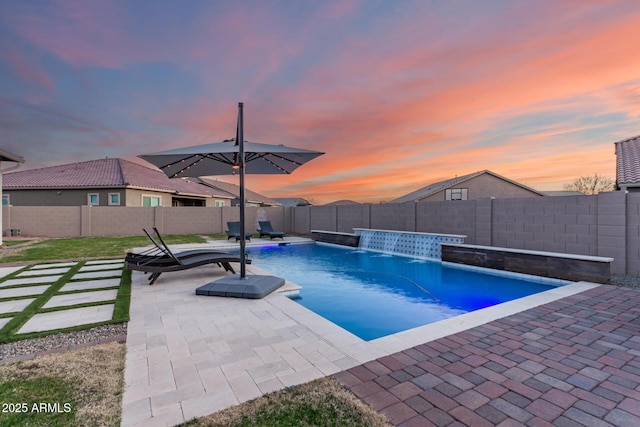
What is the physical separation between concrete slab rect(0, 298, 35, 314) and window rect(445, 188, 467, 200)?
2597 cm

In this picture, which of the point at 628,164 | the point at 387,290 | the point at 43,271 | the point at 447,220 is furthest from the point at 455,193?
the point at 43,271

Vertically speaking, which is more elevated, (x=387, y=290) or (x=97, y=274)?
(x=97, y=274)

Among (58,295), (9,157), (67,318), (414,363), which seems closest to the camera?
(414,363)

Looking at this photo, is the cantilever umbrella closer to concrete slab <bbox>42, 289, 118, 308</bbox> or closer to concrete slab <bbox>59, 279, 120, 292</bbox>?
concrete slab <bbox>42, 289, 118, 308</bbox>

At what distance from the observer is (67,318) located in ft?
14.8

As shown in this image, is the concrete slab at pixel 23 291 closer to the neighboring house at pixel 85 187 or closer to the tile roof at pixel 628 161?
the neighboring house at pixel 85 187

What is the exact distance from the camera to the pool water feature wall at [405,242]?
11.0 m

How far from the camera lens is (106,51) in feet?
32.7

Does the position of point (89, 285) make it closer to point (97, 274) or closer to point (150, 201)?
point (97, 274)

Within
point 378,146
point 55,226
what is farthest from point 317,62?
point 55,226

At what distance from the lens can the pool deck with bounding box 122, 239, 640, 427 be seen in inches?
92.9

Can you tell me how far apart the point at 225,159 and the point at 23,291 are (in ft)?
15.6

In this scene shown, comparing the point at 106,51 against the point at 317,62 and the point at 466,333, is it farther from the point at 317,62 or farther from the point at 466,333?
the point at 466,333

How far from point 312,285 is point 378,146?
1087 centimetres
